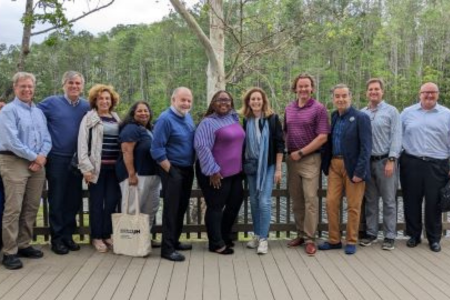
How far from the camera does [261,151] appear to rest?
14.6ft

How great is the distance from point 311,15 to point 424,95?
378cm

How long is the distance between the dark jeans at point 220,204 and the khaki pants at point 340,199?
3.05 feet

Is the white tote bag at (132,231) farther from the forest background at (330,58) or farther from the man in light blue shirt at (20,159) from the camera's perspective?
the forest background at (330,58)

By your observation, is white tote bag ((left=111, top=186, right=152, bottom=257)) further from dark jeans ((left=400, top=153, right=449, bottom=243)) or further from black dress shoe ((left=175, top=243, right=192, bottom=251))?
dark jeans ((left=400, top=153, right=449, bottom=243))

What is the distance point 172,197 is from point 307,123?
1.48 meters

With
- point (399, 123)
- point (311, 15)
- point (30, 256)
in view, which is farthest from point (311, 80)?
point (311, 15)

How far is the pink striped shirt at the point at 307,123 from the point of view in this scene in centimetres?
455

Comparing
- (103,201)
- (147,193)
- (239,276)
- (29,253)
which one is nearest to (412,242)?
(239,276)

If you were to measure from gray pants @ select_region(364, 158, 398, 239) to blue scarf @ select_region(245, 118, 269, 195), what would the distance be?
109 centimetres

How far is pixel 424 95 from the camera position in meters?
4.71

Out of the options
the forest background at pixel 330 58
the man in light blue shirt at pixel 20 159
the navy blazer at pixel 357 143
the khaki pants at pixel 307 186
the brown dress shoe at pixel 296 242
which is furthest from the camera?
the forest background at pixel 330 58

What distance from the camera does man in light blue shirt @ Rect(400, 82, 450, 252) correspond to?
4.67 m

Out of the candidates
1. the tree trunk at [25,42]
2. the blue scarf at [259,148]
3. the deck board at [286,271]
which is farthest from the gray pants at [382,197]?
the tree trunk at [25,42]

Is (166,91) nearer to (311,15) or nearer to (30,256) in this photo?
(311,15)
